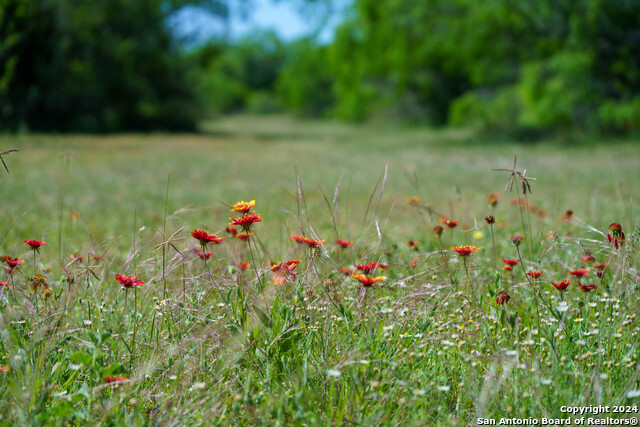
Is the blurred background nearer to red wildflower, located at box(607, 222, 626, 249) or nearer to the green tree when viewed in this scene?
the green tree

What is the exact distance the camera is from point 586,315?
2135 mm

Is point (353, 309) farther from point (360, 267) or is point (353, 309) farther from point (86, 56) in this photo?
point (86, 56)

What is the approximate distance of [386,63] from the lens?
20469 mm

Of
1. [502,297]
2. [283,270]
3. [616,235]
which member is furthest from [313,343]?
[616,235]

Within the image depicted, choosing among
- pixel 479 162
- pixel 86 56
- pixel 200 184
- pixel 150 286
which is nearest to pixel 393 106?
pixel 86 56

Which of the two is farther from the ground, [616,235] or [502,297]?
[616,235]

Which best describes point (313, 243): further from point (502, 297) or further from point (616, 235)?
point (616, 235)

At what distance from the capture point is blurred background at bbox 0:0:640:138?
44.4ft

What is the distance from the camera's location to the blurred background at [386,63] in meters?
13.5

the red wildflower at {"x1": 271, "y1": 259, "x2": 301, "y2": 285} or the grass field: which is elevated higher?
the red wildflower at {"x1": 271, "y1": 259, "x2": 301, "y2": 285}

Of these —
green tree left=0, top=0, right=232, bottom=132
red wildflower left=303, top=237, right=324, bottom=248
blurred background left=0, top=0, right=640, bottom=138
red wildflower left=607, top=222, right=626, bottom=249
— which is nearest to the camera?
red wildflower left=303, top=237, right=324, bottom=248

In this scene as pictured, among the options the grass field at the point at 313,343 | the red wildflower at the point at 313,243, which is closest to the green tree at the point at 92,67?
the grass field at the point at 313,343

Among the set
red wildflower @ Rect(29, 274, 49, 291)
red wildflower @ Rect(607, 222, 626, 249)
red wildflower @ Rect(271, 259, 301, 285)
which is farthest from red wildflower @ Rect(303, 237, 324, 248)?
red wildflower @ Rect(607, 222, 626, 249)

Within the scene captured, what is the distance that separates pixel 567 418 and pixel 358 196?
16.9 feet
